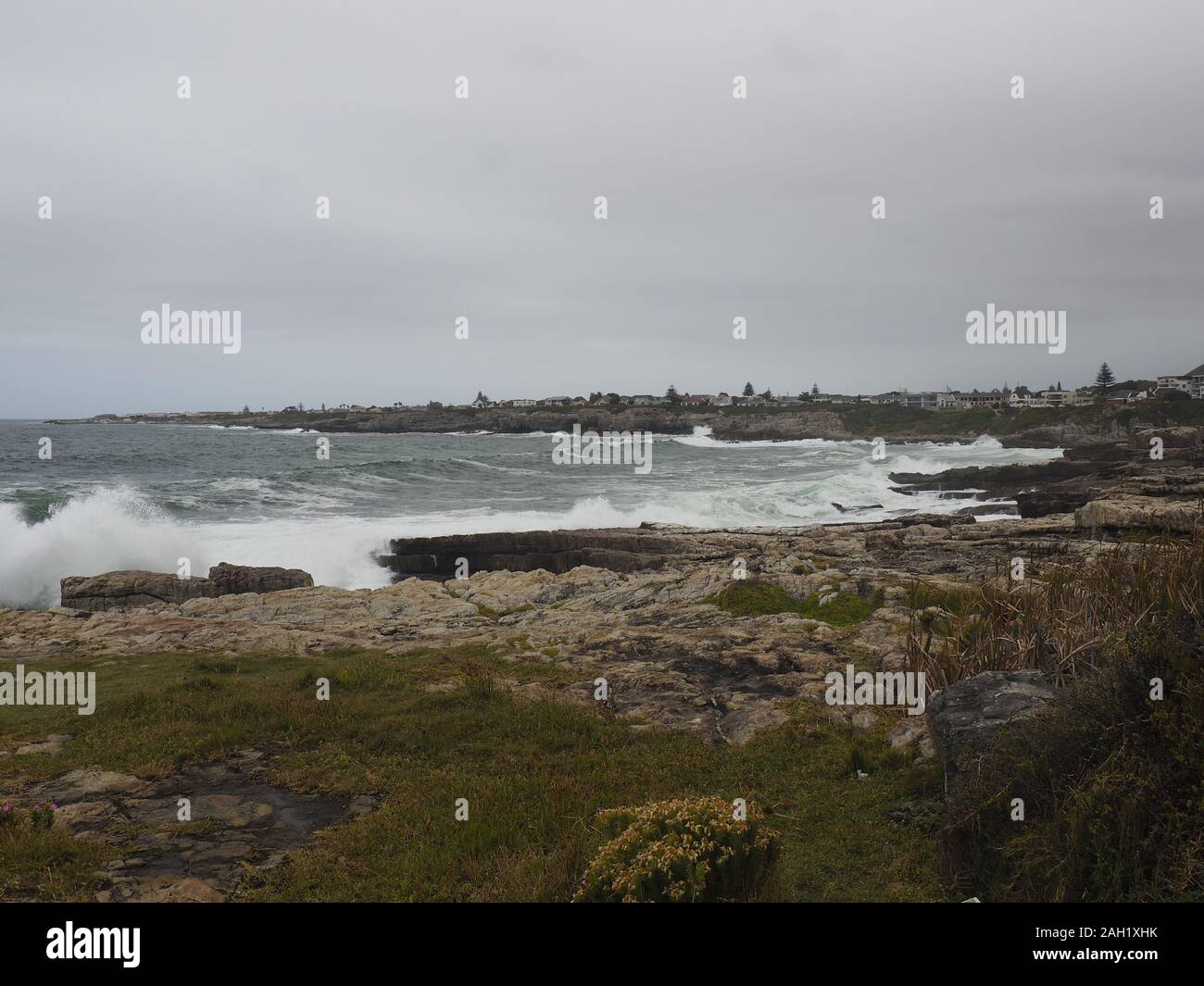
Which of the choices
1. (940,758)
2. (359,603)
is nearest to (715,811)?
(940,758)

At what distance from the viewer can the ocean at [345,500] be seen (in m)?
30.0

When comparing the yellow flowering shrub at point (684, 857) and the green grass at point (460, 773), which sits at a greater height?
the yellow flowering shrub at point (684, 857)

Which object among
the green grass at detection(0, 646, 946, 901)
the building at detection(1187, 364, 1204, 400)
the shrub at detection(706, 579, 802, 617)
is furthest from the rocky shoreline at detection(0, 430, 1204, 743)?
the building at detection(1187, 364, 1204, 400)

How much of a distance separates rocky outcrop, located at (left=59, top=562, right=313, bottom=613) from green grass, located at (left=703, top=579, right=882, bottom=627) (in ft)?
46.1

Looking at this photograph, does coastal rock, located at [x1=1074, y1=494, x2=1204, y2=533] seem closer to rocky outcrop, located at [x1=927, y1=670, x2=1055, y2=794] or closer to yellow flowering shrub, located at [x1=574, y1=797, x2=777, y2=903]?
rocky outcrop, located at [x1=927, y1=670, x2=1055, y2=794]

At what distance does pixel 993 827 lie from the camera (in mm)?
6398

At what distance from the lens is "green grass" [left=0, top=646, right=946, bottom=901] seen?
22.3ft

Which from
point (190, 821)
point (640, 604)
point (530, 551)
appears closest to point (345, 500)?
point (530, 551)

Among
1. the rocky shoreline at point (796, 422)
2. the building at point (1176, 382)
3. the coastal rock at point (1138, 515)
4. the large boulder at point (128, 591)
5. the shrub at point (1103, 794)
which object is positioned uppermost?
the building at point (1176, 382)

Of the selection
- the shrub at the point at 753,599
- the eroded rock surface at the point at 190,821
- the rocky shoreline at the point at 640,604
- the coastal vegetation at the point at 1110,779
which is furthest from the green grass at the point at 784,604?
the eroded rock surface at the point at 190,821

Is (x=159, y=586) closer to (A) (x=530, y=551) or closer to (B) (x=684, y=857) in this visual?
(A) (x=530, y=551)

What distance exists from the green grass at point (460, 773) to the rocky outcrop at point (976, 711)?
85 centimetres

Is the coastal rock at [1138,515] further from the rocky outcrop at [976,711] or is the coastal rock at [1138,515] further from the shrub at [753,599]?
the rocky outcrop at [976,711]

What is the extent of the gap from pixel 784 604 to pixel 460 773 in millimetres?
10481
